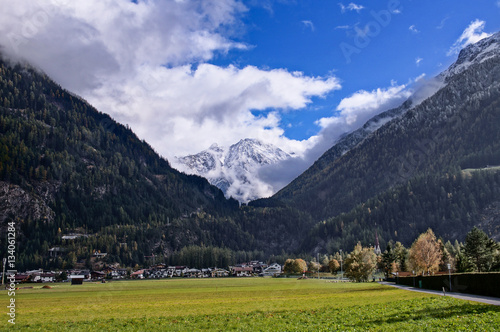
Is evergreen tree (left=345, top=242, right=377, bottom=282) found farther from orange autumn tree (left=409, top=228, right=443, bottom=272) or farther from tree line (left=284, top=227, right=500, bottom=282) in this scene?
orange autumn tree (left=409, top=228, right=443, bottom=272)

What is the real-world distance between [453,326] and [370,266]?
353ft

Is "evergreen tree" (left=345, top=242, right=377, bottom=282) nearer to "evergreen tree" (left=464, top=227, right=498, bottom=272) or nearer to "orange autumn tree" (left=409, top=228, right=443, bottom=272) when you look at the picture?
"orange autumn tree" (left=409, top=228, right=443, bottom=272)

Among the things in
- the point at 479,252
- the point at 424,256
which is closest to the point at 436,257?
the point at 424,256

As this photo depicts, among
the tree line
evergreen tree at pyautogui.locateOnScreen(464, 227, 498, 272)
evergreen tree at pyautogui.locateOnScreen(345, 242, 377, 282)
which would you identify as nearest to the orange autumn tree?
the tree line

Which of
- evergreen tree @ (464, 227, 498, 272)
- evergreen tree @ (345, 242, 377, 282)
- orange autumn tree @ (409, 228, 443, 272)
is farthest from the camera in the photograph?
evergreen tree @ (345, 242, 377, 282)

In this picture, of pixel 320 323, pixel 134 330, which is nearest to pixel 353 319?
pixel 320 323

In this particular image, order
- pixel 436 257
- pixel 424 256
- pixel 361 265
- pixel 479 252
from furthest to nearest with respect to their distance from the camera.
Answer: pixel 361 265 → pixel 436 257 → pixel 424 256 → pixel 479 252

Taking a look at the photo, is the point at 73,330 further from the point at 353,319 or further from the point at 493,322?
the point at 493,322

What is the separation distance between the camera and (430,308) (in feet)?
124

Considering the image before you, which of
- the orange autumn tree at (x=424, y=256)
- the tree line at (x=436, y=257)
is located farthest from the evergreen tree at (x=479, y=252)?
the orange autumn tree at (x=424, y=256)

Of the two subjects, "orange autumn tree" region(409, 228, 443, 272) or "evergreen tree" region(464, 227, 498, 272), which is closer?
"evergreen tree" region(464, 227, 498, 272)

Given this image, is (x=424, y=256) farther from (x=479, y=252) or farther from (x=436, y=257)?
(x=479, y=252)

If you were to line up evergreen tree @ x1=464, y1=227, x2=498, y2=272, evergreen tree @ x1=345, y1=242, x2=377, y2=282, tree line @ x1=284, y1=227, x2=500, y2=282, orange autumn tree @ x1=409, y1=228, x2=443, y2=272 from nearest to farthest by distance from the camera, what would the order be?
evergreen tree @ x1=464, y1=227, x2=498, y2=272
tree line @ x1=284, y1=227, x2=500, y2=282
orange autumn tree @ x1=409, y1=228, x2=443, y2=272
evergreen tree @ x1=345, y1=242, x2=377, y2=282

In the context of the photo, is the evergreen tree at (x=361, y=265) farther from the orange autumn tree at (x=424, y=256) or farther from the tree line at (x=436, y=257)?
the orange autumn tree at (x=424, y=256)
